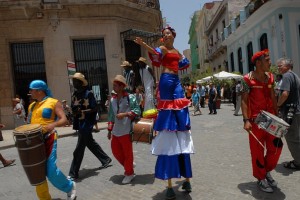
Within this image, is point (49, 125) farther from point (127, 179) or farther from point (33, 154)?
point (127, 179)

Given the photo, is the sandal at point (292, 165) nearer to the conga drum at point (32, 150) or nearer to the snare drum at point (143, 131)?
the snare drum at point (143, 131)

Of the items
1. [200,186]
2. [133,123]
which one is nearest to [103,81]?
[133,123]

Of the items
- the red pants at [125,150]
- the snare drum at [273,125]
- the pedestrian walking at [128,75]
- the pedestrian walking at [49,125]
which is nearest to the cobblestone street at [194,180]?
the red pants at [125,150]

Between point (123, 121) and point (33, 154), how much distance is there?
1.85 meters

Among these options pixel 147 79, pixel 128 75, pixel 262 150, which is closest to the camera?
pixel 262 150

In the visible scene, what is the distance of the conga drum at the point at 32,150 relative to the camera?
404cm

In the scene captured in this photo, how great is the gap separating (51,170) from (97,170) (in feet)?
7.58

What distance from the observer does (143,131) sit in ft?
17.7

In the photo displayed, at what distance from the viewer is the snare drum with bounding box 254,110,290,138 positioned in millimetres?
4242

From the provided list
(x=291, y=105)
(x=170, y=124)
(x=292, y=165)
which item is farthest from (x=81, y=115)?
(x=292, y=165)

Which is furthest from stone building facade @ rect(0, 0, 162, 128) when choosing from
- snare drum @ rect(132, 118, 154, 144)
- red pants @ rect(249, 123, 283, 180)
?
red pants @ rect(249, 123, 283, 180)

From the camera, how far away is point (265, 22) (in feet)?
73.9

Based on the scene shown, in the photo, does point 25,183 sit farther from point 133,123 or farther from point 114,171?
point 133,123

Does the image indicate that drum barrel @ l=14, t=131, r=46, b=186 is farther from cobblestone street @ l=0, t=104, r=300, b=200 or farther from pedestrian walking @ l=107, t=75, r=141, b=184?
pedestrian walking @ l=107, t=75, r=141, b=184
